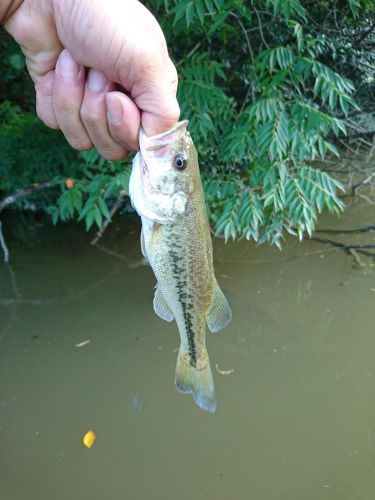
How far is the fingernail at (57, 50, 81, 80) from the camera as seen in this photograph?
1.69 metres

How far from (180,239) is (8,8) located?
970mm

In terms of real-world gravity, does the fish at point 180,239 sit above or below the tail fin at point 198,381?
above

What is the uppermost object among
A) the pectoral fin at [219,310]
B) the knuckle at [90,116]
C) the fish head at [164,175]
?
the knuckle at [90,116]

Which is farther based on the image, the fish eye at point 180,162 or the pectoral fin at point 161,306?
the pectoral fin at point 161,306

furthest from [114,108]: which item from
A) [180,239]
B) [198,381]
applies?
[198,381]

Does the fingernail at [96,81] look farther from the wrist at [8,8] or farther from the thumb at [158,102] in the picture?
the wrist at [8,8]

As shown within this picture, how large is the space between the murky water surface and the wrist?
8.55ft

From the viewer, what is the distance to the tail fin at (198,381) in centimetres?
208

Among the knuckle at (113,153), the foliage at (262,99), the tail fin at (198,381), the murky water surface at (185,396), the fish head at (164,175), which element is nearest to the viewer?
the fish head at (164,175)

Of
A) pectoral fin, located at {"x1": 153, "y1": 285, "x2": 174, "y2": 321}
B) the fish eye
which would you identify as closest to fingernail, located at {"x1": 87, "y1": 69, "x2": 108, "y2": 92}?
the fish eye

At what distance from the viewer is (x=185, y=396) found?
3695 mm

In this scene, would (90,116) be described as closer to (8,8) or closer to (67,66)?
(67,66)

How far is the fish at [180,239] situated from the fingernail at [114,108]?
9 cm

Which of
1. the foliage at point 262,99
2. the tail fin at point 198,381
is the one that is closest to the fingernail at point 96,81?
the tail fin at point 198,381
